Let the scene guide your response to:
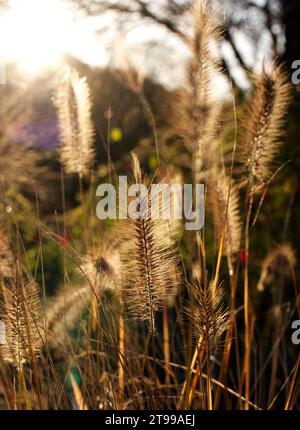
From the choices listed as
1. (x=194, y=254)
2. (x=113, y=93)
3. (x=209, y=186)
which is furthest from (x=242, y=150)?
(x=113, y=93)

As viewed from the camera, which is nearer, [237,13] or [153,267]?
[153,267]

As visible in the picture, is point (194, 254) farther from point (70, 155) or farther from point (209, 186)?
point (70, 155)

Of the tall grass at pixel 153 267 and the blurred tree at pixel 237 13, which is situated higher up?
the blurred tree at pixel 237 13

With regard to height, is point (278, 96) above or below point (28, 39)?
below

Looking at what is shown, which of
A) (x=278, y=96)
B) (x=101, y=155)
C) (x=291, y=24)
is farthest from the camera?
(x=101, y=155)

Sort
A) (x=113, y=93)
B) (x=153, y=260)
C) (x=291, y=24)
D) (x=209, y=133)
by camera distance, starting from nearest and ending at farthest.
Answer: (x=153, y=260)
(x=209, y=133)
(x=291, y=24)
(x=113, y=93)

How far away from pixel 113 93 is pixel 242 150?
8763 millimetres

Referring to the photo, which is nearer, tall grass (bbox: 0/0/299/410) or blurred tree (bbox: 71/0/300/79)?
tall grass (bbox: 0/0/299/410)

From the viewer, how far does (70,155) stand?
220 centimetres

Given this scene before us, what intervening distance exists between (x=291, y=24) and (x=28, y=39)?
443 centimetres

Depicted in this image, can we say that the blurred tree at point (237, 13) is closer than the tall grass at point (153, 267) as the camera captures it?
No

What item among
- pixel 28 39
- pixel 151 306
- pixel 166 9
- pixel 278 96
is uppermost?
pixel 166 9

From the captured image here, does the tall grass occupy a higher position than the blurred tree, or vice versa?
the blurred tree

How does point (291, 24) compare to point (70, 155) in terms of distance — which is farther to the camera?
point (291, 24)
